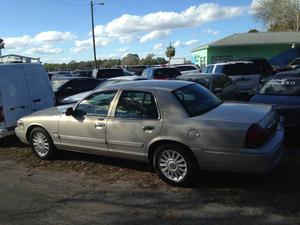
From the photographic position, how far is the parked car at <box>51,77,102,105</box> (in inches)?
564

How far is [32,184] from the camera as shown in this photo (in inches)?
254

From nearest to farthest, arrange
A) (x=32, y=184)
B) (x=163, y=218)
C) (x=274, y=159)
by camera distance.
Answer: (x=163, y=218) < (x=274, y=159) < (x=32, y=184)

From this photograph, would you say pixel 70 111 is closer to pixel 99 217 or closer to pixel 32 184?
pixel 32 184

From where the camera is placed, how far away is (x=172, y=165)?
5.91m

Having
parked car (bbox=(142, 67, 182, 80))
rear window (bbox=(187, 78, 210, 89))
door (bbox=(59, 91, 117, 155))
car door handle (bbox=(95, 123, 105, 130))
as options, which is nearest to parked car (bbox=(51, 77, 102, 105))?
rear window (bbox=(187, 78, 210, 89))

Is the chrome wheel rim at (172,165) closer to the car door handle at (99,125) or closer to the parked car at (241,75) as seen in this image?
the car door handle at (99,125)

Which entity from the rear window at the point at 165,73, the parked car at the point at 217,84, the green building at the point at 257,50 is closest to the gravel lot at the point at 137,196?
the parked car at the point at 217,84

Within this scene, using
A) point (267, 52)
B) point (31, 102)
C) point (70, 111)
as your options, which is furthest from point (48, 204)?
point (267, 52)

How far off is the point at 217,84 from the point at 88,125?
6289 mm

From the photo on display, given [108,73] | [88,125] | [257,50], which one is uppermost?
[257,50]

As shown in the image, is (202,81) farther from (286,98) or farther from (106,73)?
(106,73)

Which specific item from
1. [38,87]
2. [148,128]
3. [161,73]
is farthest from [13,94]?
[161,73]

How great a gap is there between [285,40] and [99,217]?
36.1 metres

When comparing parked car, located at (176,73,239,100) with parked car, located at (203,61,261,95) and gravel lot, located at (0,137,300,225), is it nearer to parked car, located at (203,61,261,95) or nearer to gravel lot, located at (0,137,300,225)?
parked car, located at (203,61,261,95)
